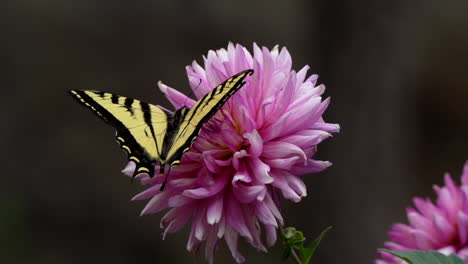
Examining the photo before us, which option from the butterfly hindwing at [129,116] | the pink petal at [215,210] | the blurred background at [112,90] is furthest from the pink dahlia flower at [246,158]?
the blurred background at [112,90]

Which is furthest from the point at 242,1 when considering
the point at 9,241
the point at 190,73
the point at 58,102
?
the point at 190,73

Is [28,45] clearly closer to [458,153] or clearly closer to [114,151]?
[114,151]

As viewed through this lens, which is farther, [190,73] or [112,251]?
[112,251]

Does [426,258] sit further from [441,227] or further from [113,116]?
[113,116]

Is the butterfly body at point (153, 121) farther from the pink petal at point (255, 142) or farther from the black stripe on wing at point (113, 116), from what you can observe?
the pink petal at point (255, 142)

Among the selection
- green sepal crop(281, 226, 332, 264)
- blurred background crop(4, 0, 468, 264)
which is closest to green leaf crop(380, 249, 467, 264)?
green sepal crop(281, 226, 332, 264)

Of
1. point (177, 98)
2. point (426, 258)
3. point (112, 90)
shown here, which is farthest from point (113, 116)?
point (112, 90)
